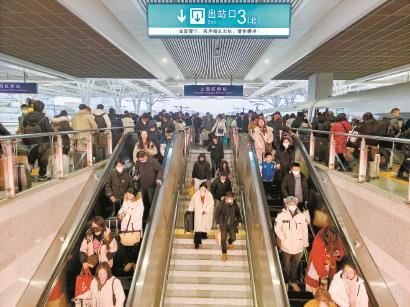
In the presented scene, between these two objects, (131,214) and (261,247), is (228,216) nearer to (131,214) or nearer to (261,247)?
(261,247)

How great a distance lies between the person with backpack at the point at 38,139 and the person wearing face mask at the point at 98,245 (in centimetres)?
119

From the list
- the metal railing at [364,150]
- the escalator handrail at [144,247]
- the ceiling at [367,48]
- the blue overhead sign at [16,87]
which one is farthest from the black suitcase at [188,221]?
the blue overhead sign at [16,87]

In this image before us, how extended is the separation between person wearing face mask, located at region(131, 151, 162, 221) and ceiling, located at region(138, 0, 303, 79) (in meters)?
4.09

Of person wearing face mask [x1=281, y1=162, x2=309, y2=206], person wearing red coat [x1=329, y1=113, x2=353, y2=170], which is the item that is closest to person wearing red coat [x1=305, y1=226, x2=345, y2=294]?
person wearing face mask [x1=281, y1=162, x2=309, y2=206]

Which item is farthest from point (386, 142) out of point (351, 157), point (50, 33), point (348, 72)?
point (348, 72)

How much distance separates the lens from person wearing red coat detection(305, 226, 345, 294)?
17.7 feet

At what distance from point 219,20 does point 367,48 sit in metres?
6.93

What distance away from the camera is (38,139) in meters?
5.73

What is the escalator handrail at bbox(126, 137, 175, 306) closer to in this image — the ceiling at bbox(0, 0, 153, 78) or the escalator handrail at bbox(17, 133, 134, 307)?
the escalator handrail at bbox(17, 133, 134, 307)

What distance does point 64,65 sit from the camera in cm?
1488

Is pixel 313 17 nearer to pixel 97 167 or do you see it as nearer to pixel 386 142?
pixel 386 142

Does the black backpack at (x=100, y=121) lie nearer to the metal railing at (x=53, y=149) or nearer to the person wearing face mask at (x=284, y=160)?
the metal railing at (x=53, y=149)

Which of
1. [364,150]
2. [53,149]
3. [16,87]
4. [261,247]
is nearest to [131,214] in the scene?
[53,149]

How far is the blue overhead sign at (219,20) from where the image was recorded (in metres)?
6.59
